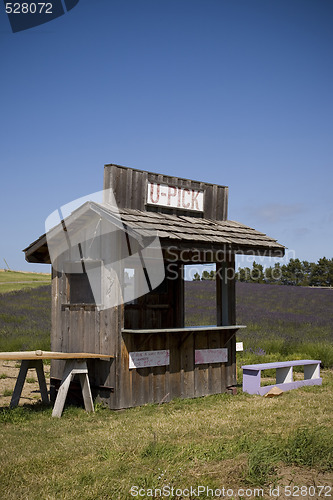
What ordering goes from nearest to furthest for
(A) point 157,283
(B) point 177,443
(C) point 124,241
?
(B) point 177,443 < (C) point 124,241 < (A) point 157,283

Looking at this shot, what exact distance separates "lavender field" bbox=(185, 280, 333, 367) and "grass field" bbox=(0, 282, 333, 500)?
12.8 feet

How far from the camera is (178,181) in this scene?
9.70 meters

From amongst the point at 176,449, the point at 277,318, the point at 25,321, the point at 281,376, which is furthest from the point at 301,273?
the point at 176,449

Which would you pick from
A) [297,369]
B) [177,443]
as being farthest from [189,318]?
[177,443]

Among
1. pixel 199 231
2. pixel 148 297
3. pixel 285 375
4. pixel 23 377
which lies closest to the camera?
pixel 23 377

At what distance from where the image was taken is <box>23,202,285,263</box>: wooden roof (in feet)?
26.4

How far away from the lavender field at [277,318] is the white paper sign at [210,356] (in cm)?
419

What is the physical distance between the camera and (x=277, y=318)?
19406mm

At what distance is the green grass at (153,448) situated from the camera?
4.52m

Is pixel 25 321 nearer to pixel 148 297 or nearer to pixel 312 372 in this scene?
pixel 148 297

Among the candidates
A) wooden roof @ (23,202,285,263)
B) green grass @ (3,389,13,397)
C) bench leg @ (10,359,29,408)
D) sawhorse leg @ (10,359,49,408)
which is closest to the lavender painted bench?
wooden roof @ (23,202,285,263)

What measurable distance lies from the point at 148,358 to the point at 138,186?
3033 millimetres

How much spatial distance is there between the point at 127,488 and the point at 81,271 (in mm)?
5349

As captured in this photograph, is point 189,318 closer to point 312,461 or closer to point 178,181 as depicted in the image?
point 178,181
